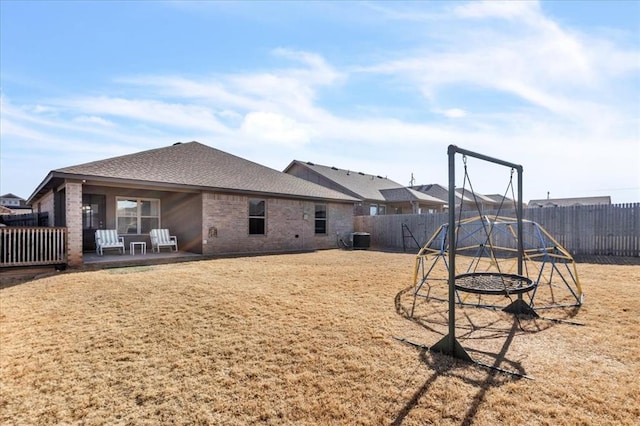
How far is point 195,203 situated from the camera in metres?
12.3

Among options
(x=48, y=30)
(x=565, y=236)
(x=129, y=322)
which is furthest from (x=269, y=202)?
(x=565, y=236)

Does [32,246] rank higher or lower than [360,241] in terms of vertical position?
higher

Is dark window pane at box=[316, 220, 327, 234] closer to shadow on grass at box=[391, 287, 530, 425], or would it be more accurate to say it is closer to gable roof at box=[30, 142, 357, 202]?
gable roof at box=[30, 142, 357, 202]

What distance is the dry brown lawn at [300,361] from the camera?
244 cm

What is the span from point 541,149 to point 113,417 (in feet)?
50.0

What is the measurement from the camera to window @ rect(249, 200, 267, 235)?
43.5ft

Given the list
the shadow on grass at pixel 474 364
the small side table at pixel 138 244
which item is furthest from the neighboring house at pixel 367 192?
the shadow on grass at pixel 474 364

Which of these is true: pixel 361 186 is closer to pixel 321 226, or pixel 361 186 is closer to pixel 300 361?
pixel 321 226

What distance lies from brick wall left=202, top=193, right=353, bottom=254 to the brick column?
3.74 metres

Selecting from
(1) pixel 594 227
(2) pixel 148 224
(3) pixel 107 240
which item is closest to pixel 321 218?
(2) pixel 148 224

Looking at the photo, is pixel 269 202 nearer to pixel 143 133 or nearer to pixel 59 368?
pixel 143 133

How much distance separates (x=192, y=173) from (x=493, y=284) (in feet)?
36.0

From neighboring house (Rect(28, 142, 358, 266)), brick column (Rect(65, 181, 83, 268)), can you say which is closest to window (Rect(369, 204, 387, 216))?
neighboring house (Rect(28, 142, 358, 266))

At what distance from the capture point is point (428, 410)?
7.90 ft
